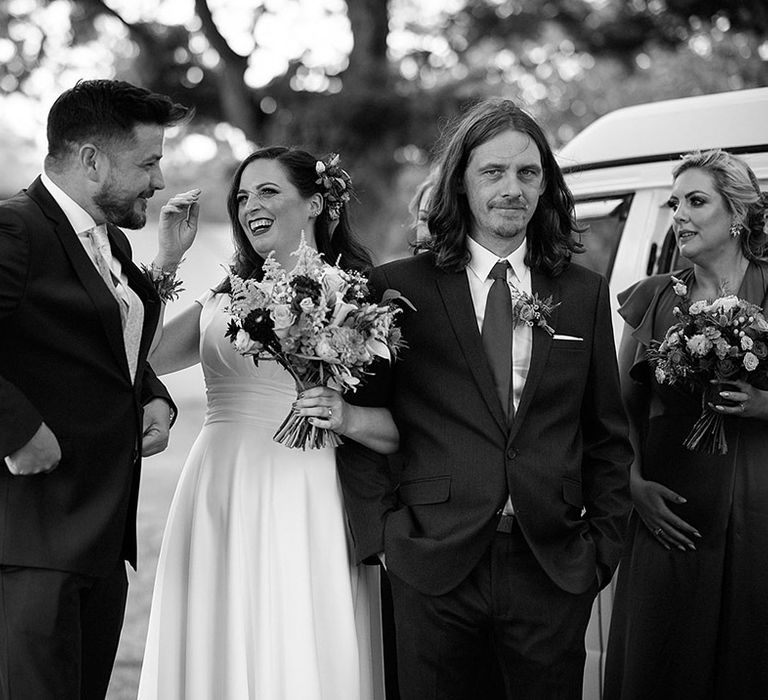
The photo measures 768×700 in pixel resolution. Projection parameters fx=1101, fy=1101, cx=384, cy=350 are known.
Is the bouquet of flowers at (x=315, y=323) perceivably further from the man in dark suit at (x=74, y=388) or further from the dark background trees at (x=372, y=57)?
the dark background trees at (x=372, y=57)

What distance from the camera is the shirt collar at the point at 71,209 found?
3.51 m

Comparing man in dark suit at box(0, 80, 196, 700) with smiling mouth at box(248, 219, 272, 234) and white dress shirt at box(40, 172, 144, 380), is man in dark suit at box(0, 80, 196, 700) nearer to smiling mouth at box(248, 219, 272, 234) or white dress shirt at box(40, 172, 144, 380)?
white dress shirt at box(40, 172, 144, 380)

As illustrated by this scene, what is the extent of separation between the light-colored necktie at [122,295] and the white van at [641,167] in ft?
7.25

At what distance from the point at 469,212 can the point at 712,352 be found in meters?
1.02

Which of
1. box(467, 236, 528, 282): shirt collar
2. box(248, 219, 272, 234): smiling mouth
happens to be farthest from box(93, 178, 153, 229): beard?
box(467, 236, 528, 282): shirt collar

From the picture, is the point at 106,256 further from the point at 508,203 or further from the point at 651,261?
the point at 651,261

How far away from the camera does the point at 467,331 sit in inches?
147

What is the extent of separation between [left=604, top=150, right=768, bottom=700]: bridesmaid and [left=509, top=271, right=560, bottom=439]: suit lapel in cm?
75

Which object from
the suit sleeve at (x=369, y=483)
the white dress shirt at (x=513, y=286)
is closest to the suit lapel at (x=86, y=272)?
the suit sleeve at (x=369, y=483)

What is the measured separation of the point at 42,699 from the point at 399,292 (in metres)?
1.72

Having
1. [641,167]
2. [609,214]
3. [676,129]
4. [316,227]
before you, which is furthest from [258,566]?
[676,129]

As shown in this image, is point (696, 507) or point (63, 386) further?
point (696, 507)

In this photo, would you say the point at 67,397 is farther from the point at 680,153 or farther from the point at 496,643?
the point at 680,153

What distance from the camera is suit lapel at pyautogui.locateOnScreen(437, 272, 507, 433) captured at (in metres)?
3.64
